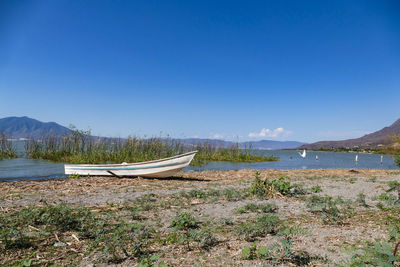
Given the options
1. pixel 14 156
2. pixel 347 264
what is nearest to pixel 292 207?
pixel 347 264

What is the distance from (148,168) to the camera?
1069 centimetres

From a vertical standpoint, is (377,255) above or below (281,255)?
above

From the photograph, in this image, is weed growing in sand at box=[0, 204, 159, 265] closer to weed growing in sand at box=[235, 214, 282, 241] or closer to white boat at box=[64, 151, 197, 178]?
weed growing in sand at box=[235, 214, 282, 241]

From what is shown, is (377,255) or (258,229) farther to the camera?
(258,229)

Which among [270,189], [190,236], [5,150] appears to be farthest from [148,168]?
[5,150]

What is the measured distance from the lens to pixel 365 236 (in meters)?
3.40

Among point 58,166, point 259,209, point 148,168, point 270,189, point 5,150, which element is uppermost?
point 5,150

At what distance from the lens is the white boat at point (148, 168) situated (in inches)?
414

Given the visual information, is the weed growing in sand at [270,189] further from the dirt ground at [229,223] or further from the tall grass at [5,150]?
the tall grass at [5,150]

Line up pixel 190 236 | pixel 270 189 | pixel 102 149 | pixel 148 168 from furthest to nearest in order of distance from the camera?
pixel 102 149 → pixel 148 168 → pixel 270 189 → pixel 190 236

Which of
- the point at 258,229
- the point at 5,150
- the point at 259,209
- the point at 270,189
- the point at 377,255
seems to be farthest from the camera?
the point at 5,150

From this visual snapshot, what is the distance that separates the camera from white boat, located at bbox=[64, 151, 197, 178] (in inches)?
414

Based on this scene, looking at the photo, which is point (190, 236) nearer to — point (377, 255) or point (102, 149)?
point (377, 255)

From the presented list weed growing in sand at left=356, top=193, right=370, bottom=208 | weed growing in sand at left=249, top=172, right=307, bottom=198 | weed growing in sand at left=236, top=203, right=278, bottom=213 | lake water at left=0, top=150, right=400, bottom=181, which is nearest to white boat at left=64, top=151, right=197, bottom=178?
lake water at left=0, top=150, right=400, bottom=181
